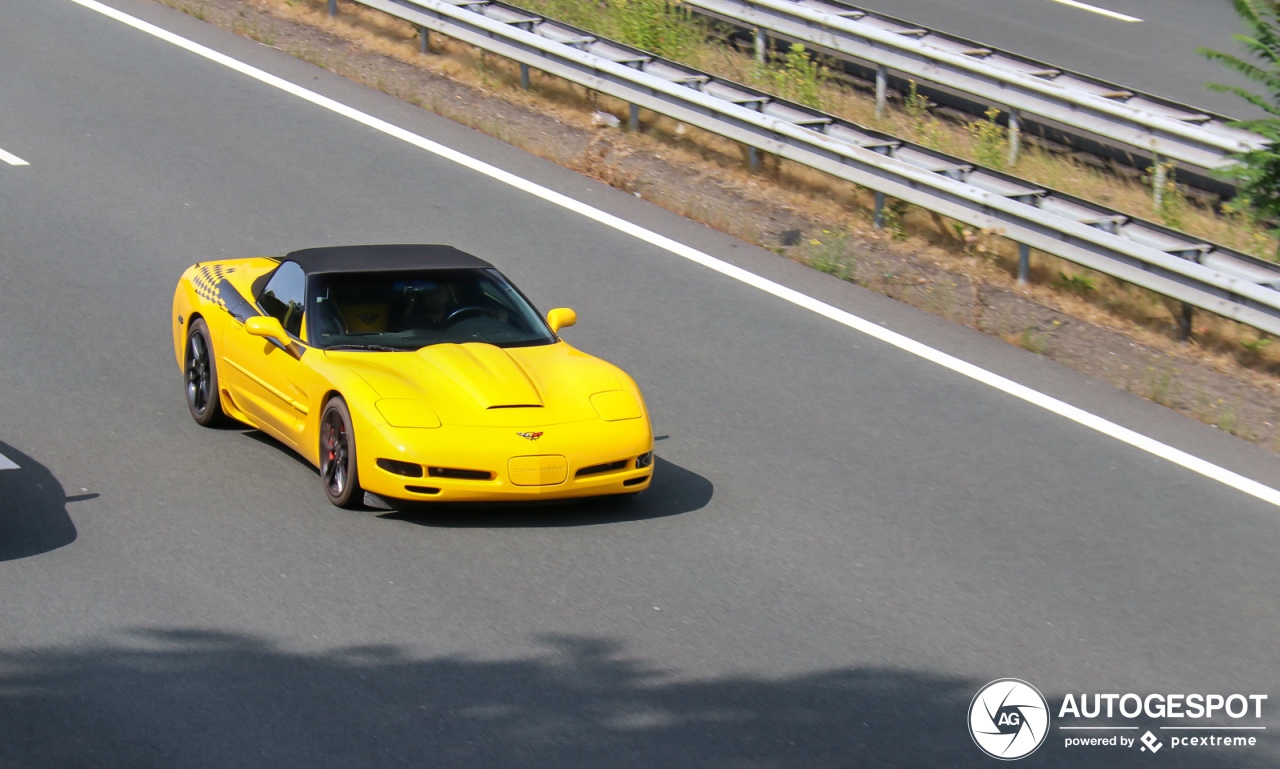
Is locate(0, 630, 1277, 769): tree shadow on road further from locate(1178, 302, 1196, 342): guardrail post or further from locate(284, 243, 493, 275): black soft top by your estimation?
locate(1178, 302, 1196, 342): guardrail post

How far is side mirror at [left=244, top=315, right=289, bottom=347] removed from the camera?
8.77m

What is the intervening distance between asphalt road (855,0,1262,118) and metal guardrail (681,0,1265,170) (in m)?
2.87

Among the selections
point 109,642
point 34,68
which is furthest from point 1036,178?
point 34,68

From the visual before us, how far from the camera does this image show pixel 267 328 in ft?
28.8

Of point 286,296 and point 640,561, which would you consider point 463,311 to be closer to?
point 286,296

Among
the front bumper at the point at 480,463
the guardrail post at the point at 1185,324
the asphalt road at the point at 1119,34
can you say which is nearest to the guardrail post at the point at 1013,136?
the guardrail post at the point at 1185,324

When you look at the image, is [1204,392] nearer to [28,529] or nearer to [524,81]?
[28,529]

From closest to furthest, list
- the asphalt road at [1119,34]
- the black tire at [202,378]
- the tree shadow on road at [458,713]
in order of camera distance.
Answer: the tree shadow on road at [458,713]
the black tire at [202,378]
the asphalt road at [1119,34]

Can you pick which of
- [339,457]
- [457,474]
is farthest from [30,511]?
[457,474]

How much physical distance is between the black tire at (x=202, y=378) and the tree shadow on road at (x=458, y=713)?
2900 mm

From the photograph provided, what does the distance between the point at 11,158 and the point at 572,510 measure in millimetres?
8470

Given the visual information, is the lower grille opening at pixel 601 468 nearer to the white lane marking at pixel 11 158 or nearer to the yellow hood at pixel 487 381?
the yellow hood at pixel 487 381

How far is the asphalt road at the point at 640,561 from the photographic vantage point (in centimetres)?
603

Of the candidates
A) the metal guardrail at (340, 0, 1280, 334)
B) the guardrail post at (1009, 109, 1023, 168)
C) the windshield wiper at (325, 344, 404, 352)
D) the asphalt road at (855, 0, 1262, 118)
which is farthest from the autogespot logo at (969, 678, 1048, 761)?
the asphalt road at (855, 0, 1262, 118)
